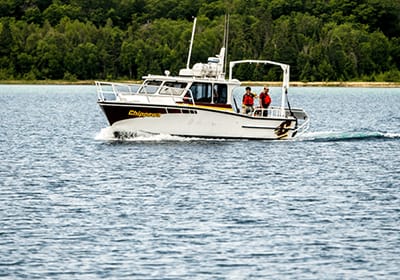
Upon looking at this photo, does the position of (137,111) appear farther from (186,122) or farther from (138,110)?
(186,122)

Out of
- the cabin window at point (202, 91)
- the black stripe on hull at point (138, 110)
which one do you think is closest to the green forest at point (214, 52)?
the cabin window at point (202, 91)

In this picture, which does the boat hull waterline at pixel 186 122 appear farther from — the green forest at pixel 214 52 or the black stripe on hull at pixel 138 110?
the green forest at pixel 214 52

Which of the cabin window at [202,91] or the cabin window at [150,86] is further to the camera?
the cabin window at [202,91]

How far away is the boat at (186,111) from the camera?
46.7 metres

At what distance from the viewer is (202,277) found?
24094mm

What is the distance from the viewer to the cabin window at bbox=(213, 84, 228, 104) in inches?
1876

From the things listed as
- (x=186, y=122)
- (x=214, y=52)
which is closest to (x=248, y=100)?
(x=186, y=122)

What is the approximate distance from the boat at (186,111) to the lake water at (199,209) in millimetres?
607

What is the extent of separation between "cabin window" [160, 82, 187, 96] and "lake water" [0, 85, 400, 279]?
195cm

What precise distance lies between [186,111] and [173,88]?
1.12 m

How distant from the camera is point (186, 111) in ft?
154

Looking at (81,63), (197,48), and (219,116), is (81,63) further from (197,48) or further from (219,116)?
(219,116)

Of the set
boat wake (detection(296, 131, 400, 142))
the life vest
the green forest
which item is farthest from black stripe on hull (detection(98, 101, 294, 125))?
the green forest

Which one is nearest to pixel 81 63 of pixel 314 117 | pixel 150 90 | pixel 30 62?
pixel 30 62
